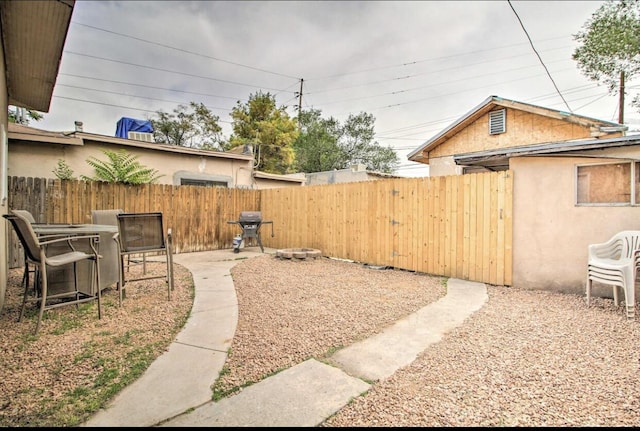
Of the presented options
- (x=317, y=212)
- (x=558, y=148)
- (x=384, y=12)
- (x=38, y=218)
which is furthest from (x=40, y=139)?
(x=558, y=148)

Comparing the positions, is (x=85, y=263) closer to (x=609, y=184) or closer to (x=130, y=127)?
(x=609, y=184)

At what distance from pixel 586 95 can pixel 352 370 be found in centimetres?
1586

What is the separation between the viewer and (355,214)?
6.86 metres

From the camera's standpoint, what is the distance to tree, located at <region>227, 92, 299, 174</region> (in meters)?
20.9

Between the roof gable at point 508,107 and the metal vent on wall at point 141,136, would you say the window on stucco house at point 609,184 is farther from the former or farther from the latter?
the metal vent on wall at point 141,136

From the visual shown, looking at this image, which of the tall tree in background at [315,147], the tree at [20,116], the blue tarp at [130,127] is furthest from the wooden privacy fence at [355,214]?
the tall tree in background at [315,147]

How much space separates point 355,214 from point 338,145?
20565mm

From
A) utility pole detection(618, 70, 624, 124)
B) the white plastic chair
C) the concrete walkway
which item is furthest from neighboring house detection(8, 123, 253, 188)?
utility pole detection(618, 70, 624, 124)

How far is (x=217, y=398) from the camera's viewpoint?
6.05 ft

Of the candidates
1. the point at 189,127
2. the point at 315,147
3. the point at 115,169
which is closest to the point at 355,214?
the point at 115,169

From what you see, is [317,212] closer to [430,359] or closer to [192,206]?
[192,206]

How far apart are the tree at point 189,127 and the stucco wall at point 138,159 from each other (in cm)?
1177

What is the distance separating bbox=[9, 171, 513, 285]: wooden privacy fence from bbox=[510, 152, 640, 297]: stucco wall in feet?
0.59

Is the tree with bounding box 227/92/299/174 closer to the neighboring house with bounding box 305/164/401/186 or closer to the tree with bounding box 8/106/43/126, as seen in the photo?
the neighboring house with bounding box 305/164/401/186
